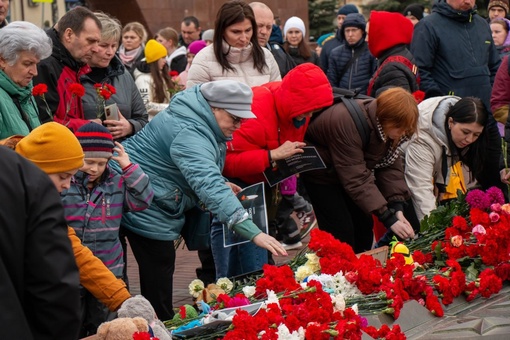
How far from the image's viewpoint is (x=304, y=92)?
5.62 m

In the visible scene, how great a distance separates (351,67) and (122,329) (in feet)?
21.4

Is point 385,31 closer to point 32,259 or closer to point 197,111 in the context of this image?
point 197,111

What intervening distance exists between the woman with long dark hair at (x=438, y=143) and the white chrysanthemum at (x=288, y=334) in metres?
2.62

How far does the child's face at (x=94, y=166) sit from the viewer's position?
459cm

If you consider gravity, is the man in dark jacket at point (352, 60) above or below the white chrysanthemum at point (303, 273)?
above

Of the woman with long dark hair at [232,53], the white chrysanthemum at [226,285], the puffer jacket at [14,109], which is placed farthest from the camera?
the woman with long dark hair at [232,53]

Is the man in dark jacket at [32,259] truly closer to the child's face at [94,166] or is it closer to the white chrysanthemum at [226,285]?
the child's face at [94,166]

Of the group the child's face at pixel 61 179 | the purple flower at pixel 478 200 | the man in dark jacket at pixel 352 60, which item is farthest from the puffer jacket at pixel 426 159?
the child's face at pixel 61 179

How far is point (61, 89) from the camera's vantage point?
5578 mm

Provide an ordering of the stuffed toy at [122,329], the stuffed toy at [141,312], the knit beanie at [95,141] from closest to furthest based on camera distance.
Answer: the stuffed toy at [122,329] → the stuffed toy at [141,312] → the knit beanie at [95,141]

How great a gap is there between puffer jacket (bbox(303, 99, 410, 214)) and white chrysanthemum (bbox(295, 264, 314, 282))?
0.98 meters

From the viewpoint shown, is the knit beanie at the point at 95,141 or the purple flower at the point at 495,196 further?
the purple flower at the point at 495,196

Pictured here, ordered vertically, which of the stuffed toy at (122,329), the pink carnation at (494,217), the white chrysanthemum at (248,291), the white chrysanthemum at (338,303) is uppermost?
the stuffed toy at (122,329)

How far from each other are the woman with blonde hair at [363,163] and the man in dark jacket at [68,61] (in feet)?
4.59
